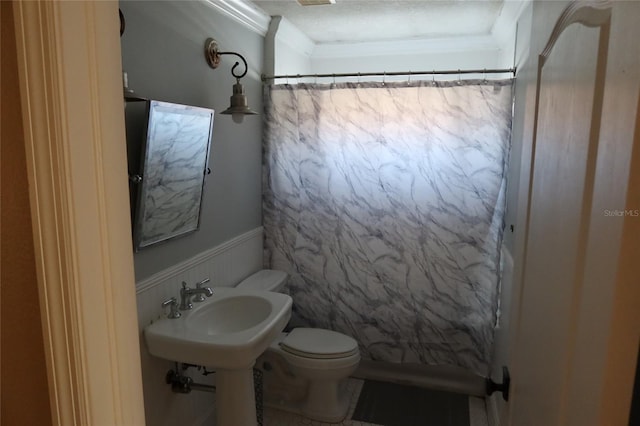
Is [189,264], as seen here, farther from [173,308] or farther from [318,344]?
[318,344]

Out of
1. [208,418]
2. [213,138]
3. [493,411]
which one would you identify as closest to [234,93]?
[213,138]

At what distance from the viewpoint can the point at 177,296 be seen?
1.95 metres

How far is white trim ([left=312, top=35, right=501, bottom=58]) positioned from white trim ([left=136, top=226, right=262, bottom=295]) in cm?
158

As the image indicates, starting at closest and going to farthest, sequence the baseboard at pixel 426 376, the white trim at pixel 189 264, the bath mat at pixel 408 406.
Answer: the white trim at pixel 189 264
the bath mat at pixel 408 406
the baseboard at pixel 426 376

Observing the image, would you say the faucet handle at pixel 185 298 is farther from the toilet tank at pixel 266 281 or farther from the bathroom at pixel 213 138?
the toilet tank at pixel 266 281

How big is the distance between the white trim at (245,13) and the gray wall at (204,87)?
0.11ft

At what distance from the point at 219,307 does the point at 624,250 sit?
185 cm

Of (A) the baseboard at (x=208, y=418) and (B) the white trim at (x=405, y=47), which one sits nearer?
(A) the baseboard at (x=208, y=418)

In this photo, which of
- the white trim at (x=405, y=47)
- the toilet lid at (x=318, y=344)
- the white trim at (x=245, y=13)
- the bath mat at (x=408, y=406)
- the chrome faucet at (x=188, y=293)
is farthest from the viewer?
the white trim at (x=405, y=47)

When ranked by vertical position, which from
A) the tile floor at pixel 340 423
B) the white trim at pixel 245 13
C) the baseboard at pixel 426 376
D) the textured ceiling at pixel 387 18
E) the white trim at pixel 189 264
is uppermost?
the textured ceiling at pixel 387 18

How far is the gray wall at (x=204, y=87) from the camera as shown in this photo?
1670 mm

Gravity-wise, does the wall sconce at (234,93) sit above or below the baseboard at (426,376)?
above

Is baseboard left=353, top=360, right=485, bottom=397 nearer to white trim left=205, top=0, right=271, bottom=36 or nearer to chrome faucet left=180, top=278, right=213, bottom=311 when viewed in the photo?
chrome faucet left=180, top=278, right=213, bottom=311

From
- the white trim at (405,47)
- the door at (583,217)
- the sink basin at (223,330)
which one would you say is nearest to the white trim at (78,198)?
the door at (583,217)
